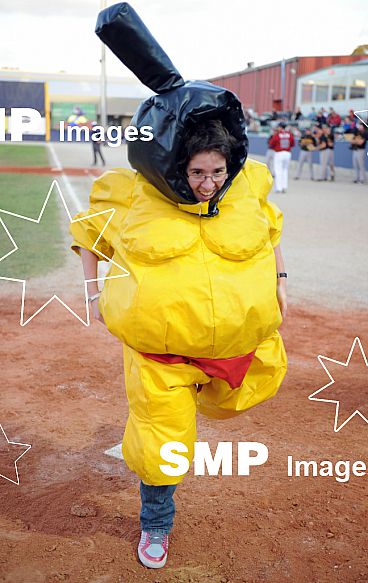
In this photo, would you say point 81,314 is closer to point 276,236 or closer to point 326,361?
point 326,361

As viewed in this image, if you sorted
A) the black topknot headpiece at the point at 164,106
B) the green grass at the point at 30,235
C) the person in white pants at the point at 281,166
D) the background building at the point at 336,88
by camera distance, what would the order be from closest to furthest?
the black topknot headpiece at the point at 164,106, the green grass at the point at 30,235, the person in white pants at the point at 281,166, the background building at the point at 336,88

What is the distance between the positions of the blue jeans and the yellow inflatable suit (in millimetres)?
121

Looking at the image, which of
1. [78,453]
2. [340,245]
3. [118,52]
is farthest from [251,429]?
[340,245]

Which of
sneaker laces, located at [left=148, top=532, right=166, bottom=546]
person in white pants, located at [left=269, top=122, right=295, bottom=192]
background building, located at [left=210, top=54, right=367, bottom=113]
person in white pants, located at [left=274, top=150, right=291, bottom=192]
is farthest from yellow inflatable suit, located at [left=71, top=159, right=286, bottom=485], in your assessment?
background building, located at [left=210, top=54, right=367, bottom=113]

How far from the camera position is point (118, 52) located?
245 cm

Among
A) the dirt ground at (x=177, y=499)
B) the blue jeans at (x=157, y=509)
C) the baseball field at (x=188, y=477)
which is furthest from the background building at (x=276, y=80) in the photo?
the blue jeans at (x=157, y=509)

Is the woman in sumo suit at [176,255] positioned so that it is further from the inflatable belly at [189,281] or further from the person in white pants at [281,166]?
the person in white pants at [281,166]

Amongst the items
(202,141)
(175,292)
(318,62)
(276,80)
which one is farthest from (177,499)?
(276,80)

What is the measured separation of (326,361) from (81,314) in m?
2.29

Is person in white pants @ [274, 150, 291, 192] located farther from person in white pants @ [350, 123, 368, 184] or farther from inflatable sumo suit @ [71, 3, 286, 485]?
inflatable sumo suit @ [71, 3, 286, 485]

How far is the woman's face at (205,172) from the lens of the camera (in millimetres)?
2434

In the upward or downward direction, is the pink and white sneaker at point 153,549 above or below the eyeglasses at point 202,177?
below

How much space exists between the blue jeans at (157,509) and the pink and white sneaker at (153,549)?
0.03m

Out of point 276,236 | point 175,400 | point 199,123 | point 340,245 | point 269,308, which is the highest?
point 199,123
